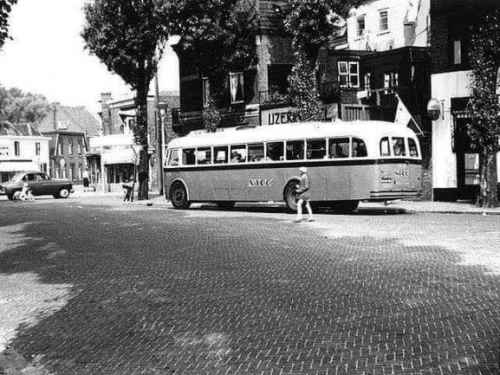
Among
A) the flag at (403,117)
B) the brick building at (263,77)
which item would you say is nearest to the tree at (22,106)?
the brick building at (263,77)

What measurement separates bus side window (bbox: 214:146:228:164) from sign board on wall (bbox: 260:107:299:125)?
615 cm

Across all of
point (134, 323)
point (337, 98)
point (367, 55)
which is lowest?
point (134, 323)

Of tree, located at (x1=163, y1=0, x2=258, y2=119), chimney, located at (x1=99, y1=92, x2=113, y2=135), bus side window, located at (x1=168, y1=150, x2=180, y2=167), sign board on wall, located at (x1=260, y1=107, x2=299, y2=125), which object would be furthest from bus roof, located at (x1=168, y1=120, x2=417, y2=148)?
chimney, located at (x1=99, y1=92, x2=113, y2=135)

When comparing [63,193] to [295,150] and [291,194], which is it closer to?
[291,194]

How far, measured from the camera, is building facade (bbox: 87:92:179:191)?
2147 inches

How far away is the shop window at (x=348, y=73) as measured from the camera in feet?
117

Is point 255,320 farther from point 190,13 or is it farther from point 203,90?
point 203,90

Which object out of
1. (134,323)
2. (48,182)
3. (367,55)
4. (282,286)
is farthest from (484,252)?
(48,182)

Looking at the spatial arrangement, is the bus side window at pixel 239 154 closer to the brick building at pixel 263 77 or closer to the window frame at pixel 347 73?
the brick building at pixel 263 77

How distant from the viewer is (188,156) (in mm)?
28516

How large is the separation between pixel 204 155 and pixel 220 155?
953mm

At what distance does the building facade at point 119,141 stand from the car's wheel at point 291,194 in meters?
28.3

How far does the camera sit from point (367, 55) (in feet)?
115

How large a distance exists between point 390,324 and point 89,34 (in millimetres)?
31395
